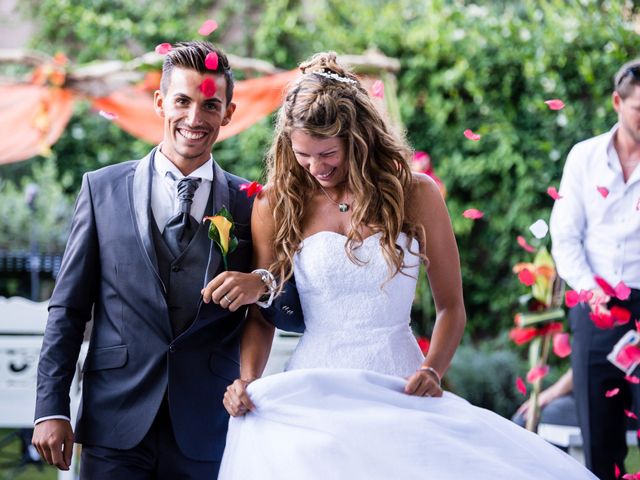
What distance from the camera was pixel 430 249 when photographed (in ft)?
9.61

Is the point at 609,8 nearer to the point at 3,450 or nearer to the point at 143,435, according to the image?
the point at 3,450

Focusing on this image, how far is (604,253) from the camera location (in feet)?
14.1

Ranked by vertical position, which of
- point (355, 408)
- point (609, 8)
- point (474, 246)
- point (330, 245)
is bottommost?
point (474, 246)

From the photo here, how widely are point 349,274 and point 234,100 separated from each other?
4.09 metres

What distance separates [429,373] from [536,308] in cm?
232

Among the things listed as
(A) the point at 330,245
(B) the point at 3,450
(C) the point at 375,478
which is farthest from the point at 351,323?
(B) the point at 3,450

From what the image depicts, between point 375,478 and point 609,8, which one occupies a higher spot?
point 609,8

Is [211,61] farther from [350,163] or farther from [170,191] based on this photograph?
[350,163]

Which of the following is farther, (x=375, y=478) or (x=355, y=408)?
(x=355, y=408)

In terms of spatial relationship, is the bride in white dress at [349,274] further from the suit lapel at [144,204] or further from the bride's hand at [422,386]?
the suit lapel at [144,204]

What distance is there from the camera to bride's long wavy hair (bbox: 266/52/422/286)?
2844mm

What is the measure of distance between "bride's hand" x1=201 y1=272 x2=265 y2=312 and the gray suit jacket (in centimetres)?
12

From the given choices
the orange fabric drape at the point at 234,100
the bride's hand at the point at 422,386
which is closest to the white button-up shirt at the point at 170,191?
the bride's hand at the point at 422,386

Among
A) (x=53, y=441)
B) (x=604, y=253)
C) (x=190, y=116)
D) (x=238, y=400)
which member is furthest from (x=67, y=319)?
(x=604, y=253)
